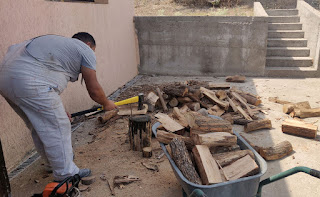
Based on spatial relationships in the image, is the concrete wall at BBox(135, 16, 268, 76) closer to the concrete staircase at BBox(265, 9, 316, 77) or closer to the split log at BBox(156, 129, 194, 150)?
the concrete staircase at BBox(265, 9, 316, 77)

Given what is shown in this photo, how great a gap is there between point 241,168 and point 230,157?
0.20 metres

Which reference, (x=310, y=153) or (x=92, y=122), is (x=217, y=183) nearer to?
(x=310, y=153)

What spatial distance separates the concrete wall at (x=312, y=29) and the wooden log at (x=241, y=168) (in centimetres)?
679

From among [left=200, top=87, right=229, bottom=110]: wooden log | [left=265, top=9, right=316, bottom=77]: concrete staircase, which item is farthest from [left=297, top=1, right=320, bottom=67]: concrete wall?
[left=200, top=87, right=229, bottom=110]: wooden log

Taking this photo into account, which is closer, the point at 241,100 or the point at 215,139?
the point at 215,139

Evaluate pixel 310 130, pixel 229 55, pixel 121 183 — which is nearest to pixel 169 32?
pixel 229 55

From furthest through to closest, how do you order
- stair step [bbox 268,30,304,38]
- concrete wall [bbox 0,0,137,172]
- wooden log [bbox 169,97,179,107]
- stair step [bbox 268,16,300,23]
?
stair step [bbox 268,16,300,23], stair step [bbox 268,30,304,38], wooden log [bbox 169,97,179,107], concrete wall [bbox 0,0,137,172]

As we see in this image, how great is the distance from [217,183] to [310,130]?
2.72 metres

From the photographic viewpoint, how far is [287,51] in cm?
834

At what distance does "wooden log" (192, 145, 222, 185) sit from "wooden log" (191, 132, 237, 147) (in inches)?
3.1

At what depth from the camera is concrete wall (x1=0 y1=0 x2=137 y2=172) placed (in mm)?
3516

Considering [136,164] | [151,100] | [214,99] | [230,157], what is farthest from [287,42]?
[230,157]

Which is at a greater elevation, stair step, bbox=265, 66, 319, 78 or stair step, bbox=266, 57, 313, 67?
stair step, bbox=266, 57, 313, 67

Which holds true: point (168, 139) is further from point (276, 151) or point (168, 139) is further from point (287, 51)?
point (287, 51)
